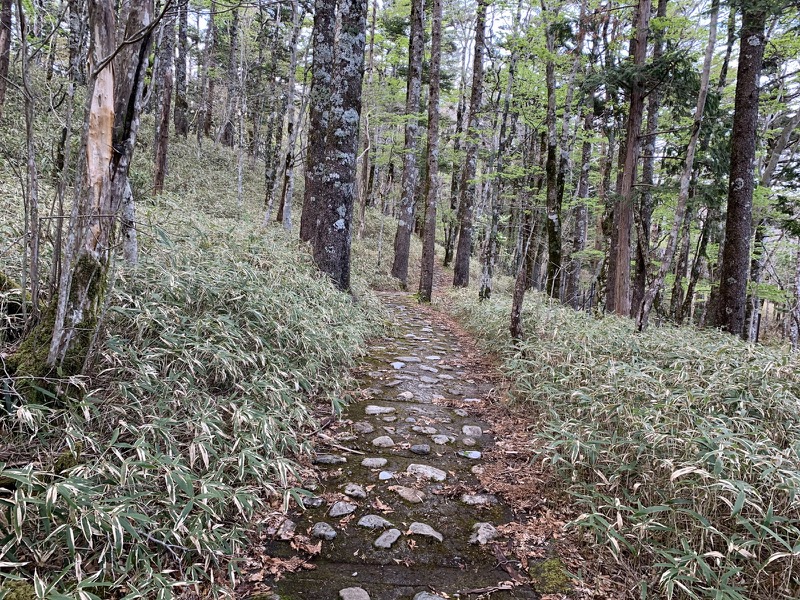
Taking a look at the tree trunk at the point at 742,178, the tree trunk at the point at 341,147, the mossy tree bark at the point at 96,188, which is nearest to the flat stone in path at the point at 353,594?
the mossy tree bark at the point at 96,188

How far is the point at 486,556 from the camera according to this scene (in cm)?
253

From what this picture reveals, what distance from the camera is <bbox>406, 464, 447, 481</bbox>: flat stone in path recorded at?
10.9 ft

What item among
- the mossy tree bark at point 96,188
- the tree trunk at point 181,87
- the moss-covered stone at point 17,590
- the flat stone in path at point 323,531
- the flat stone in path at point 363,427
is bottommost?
the flat stone in path at point 323,531

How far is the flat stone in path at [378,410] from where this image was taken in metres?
4.40

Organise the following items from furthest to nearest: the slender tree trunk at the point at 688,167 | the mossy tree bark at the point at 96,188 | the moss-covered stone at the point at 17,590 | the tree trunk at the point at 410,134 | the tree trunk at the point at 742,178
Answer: the tree trunk at the point at 410,134
the tree trunk at the point at 742,178
the slender tree trunk at the point at 688,167
the mossy tree bark at the point at 96,188
the moss-covered stone at the point at 17,590

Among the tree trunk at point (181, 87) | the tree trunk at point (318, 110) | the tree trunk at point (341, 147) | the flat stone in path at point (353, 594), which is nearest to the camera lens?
the flat stone in path at point (353, 594)

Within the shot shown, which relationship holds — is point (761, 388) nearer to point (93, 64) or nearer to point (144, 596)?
point (144, 596)

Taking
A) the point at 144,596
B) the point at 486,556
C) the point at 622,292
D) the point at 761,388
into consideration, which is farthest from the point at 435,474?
the point at 622,292

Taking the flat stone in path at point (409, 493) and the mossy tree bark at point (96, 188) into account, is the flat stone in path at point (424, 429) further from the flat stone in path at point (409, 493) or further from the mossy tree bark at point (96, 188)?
the mossy tree bark at point (96, 188)

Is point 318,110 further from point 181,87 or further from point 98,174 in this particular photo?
point 181,87

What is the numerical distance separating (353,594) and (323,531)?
1.71 feet

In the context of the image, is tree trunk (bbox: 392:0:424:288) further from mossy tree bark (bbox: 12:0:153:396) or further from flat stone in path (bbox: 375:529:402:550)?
flat stone in path (bbox: 375:529:402:550)

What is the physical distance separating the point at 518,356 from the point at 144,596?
4591 millimetres

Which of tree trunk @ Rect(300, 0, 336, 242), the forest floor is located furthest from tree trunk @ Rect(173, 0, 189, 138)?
the forest floor
